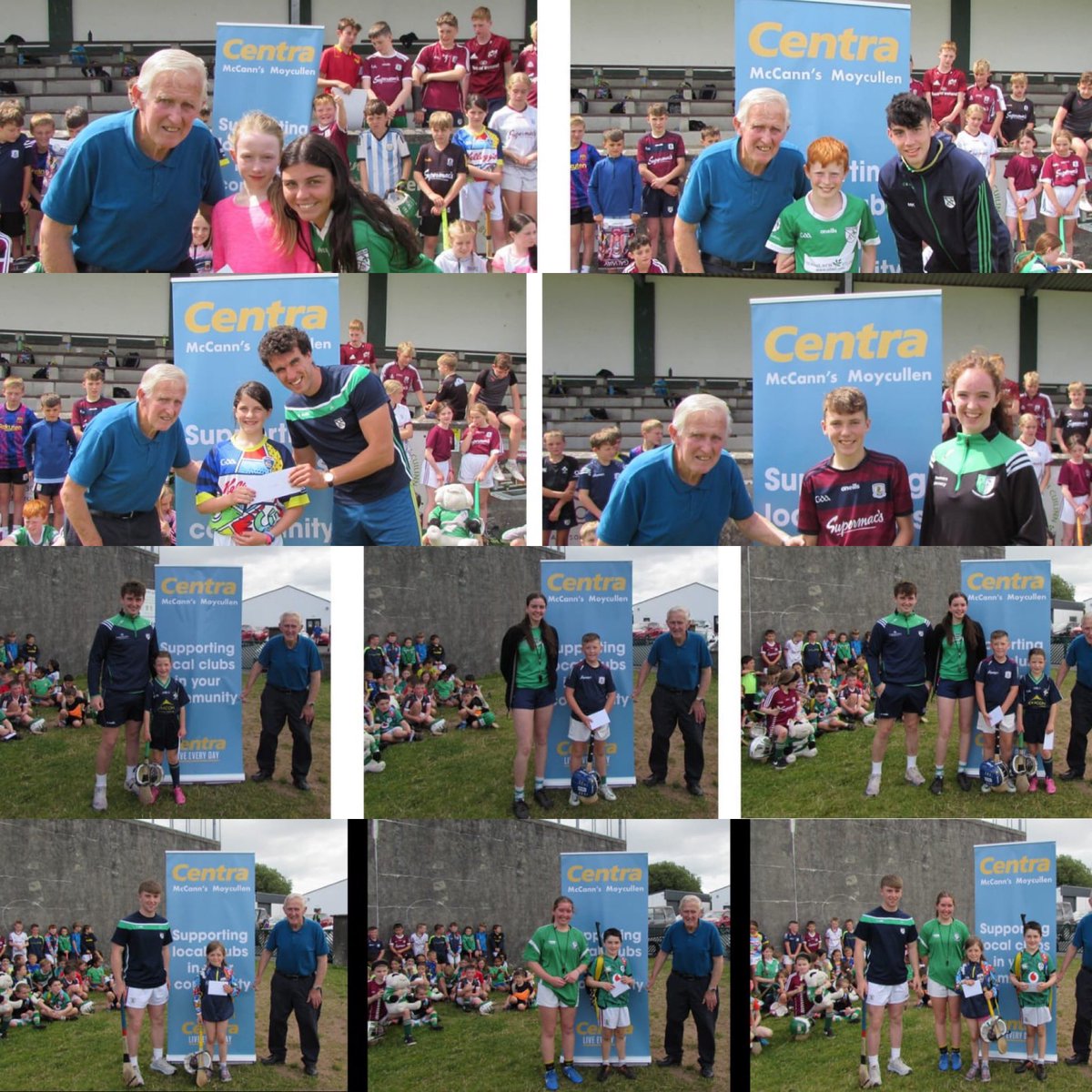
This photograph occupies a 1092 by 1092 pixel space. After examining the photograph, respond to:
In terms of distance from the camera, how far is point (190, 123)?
7008 mm

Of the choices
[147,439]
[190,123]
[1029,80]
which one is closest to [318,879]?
[147,439]

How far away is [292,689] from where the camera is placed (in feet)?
22.7

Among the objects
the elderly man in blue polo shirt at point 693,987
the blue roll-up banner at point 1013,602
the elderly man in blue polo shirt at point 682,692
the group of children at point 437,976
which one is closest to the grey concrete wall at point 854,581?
the blue roll-up banner at point 1013,602

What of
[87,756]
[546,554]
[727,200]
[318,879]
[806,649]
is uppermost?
[727,200]

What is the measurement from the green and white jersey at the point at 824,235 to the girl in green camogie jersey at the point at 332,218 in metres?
1.84

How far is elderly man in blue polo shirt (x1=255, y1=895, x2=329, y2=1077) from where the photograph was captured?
6.82m

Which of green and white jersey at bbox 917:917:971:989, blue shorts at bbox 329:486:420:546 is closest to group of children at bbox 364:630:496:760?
blue shorts at bbox 329:486:420:546

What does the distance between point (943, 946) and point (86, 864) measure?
14.0 ft

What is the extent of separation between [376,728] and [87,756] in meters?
1.44

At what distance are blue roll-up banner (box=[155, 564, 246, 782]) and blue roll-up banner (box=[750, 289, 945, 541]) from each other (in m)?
2.74

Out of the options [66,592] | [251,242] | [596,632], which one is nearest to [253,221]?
[251,242]

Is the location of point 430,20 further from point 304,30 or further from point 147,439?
point 147,439

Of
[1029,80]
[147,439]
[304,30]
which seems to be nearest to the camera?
[147,439]

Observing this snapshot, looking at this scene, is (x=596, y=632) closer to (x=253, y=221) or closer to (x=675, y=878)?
(x=675, y=878)
